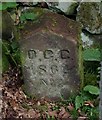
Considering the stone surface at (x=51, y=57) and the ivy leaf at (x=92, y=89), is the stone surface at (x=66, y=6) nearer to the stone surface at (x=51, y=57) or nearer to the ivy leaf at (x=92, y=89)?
the stone surface at (x=51, y=57)

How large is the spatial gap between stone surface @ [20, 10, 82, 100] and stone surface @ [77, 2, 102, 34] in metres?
0.71

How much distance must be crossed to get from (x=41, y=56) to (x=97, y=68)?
2.95ft

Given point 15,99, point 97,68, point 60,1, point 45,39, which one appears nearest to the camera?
point 45,39

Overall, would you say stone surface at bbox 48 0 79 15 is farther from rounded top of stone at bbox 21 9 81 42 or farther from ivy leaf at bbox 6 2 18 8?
rounded top of stone at bbox 21 9 81 42

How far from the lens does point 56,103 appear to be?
15.2 feet

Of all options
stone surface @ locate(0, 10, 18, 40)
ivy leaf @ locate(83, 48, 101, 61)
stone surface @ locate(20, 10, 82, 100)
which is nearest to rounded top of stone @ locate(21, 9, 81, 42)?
stone surface @ locate(20, 10, 82, 100)

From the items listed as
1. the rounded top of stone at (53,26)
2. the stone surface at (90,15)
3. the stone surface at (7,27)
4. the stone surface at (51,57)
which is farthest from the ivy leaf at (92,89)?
the stone surface at (7,27)

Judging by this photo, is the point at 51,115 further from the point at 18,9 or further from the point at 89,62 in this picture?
the point at 18,9

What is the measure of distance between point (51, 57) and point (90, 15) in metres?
1.12

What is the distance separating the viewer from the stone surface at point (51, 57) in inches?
168

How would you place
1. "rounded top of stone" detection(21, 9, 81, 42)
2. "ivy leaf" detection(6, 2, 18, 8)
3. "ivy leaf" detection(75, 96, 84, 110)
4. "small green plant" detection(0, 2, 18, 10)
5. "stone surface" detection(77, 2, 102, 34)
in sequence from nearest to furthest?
"rounded top of stone" detection(21, 9, 81, 42)
"ivy leaf" detection(75, 96, 84, 110)
"small green plant" detection(0, 2, 18, 10)
"ivy leaf" detection(6, 2, 18, 8)
"stone surface" detection(77, 2, 102, 34)

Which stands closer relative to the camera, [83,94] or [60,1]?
[83,94]

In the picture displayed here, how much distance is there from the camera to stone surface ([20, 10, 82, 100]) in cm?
427

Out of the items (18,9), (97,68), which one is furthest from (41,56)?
(18,9)
